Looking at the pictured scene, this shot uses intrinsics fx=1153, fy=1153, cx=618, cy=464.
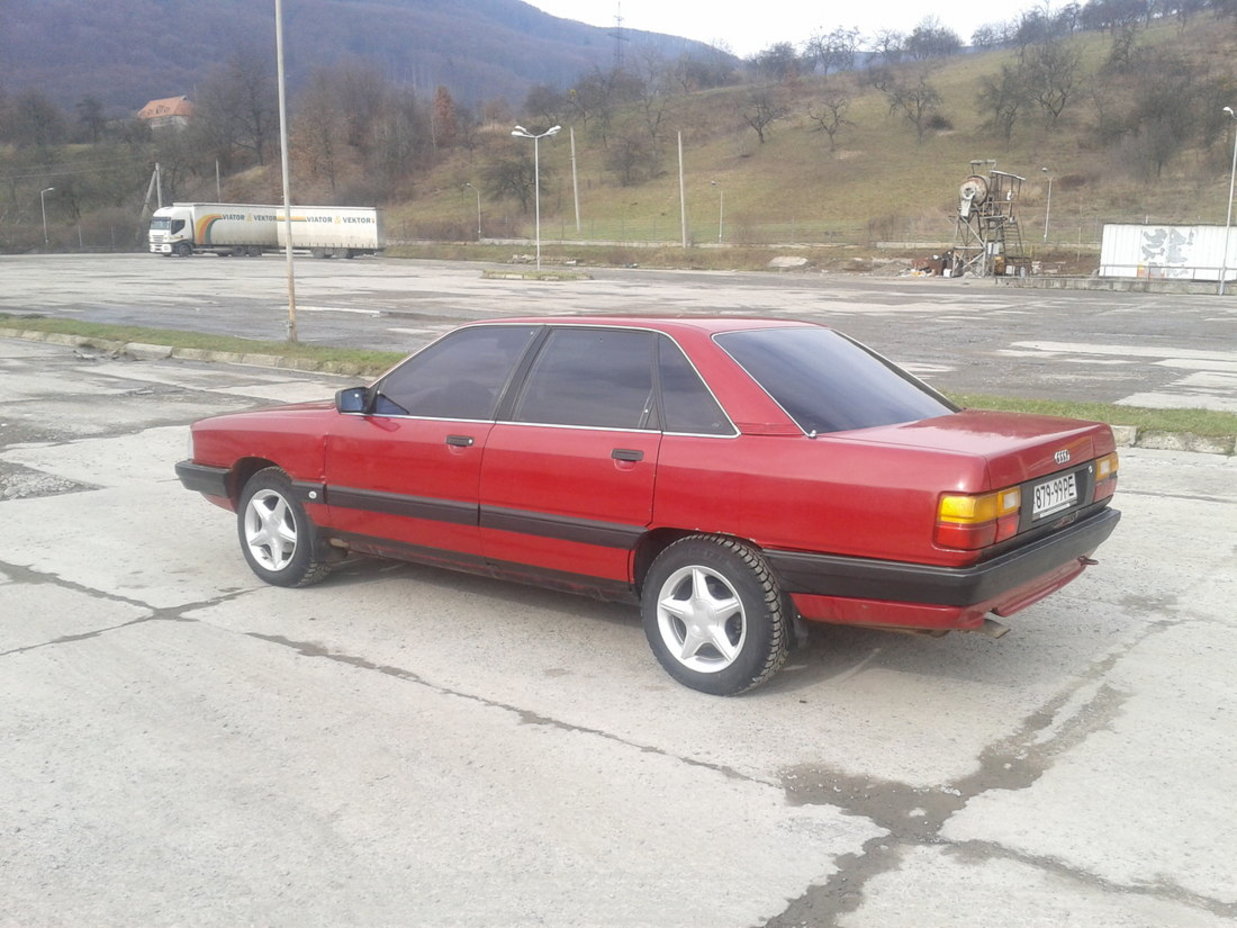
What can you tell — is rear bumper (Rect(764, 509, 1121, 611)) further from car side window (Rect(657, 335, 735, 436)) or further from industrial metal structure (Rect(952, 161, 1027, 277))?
industrial metal structure (Rect(952, 161, 1027, 277))

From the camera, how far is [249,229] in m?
74.6

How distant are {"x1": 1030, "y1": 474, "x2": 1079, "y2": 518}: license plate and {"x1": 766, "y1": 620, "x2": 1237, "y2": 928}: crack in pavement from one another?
2.58 feet

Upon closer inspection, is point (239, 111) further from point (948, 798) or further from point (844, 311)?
point (948, 798)

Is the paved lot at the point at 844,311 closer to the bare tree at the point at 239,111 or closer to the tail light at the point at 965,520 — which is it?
the tail light at the point at 965,520

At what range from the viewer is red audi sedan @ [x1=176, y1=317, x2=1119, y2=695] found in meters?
4.35

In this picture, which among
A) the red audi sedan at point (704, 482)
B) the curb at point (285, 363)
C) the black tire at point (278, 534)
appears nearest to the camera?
the red audi sedan at point (704, 482)

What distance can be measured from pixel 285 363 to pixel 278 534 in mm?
11778

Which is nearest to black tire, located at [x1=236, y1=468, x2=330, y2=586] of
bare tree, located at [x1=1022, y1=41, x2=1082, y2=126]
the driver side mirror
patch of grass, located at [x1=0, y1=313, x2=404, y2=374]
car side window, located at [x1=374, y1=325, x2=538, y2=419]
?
the driver side mirror

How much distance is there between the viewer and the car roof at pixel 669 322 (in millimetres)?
5188

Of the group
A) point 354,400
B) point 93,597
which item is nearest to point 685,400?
point 354,400

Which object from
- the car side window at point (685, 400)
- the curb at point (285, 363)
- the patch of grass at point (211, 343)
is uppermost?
the car side window at point (685, 400)

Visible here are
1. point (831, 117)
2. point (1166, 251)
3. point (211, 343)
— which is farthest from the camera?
point (831, 117)

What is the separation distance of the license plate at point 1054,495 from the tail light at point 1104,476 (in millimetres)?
256

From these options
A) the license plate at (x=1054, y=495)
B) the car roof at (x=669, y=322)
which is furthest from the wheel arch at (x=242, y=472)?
the license plate at (x=1054, y=495)
